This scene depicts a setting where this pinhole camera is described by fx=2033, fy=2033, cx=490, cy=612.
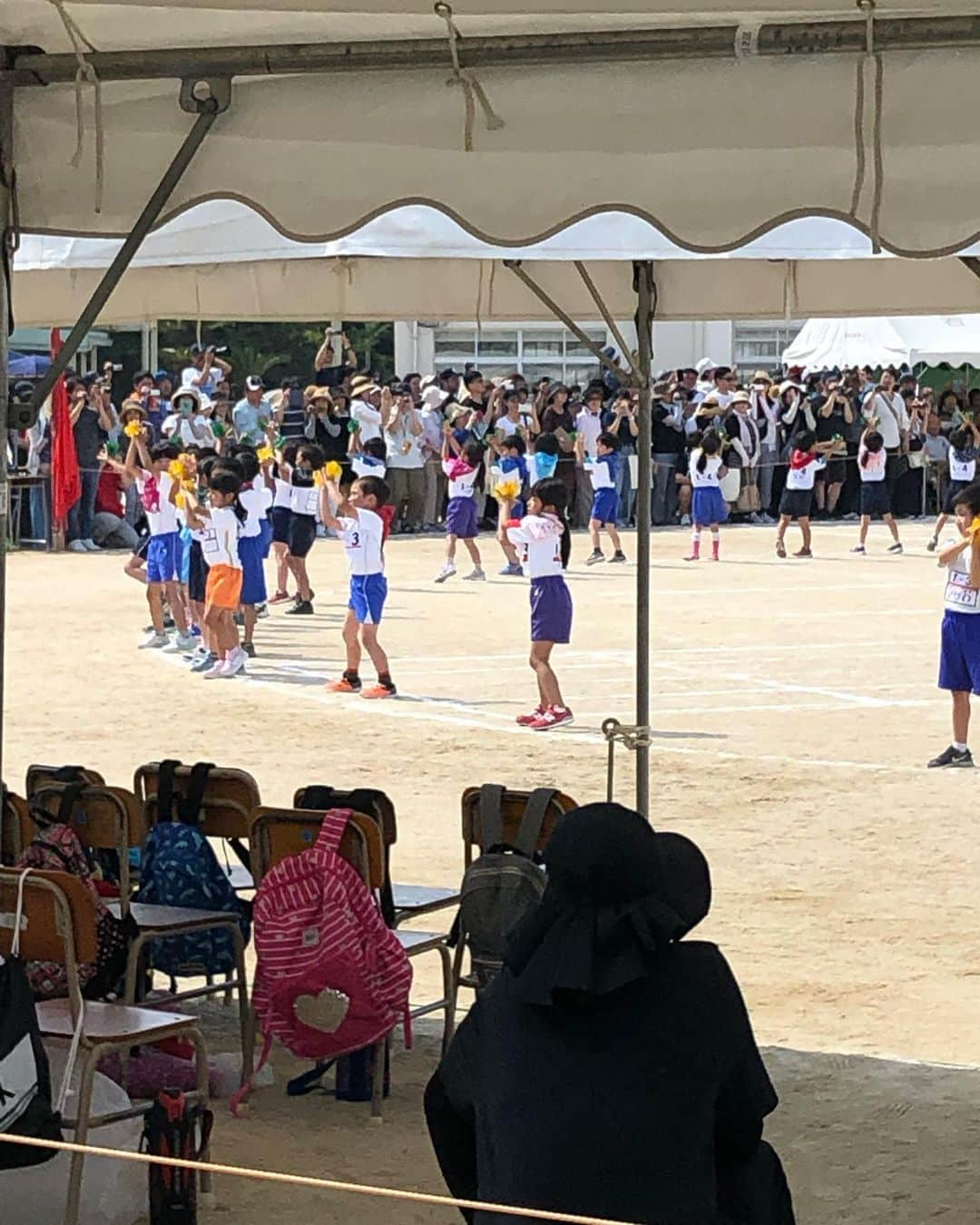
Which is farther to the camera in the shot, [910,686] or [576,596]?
[576,596]

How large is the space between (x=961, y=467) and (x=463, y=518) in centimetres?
838

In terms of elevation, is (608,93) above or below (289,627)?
above

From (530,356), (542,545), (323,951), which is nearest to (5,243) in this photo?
(323,951)

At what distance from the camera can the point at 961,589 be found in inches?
423

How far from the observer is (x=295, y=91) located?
5102 millimetres

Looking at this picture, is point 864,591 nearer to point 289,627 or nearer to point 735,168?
point 289,627

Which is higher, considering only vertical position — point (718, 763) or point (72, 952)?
point (72, 952)

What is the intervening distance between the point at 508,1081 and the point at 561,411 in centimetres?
2522

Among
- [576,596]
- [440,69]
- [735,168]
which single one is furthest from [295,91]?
[576,596]

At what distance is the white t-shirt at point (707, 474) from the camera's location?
23812mm

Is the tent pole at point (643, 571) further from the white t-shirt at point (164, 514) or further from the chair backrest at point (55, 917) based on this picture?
the white t-shirt at point (164, 514)

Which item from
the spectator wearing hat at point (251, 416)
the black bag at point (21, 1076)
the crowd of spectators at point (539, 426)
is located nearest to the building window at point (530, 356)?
the crowd of spectators at point (539, 426)

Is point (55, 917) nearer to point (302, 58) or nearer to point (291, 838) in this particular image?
point (291, 838)

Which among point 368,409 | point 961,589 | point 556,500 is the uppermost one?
point 368,409
